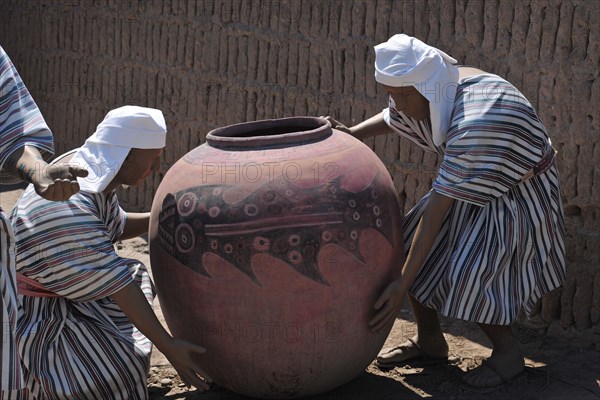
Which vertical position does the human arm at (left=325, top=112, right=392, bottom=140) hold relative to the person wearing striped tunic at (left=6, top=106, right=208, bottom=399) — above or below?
above

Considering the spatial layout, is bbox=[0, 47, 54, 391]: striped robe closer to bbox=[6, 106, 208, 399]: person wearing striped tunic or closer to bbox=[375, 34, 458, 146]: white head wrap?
bbox=[6, 106, 208, 399]: person wearing striped tunic

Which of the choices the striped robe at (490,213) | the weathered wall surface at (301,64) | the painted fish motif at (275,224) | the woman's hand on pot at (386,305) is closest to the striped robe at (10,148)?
the painted fish motif at (275,224)

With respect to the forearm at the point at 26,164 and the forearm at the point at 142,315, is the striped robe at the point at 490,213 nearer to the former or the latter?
the forearm at the point at 142,315

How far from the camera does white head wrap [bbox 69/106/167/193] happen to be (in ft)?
12.0

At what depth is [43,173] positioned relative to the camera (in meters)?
2.84

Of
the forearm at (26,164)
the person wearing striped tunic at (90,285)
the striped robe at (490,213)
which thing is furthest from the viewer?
the striped robe at (490,213)

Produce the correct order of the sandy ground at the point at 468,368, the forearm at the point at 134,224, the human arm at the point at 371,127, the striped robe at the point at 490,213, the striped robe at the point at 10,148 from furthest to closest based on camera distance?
the human arm at the point at 371,127 < the forearm at the point at 134,224 < the sandy ground at the point at 468,368 < the striped robe at the point at 490,213 < the striped robe at the point at 10,148

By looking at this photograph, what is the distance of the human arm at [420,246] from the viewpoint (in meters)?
3.73

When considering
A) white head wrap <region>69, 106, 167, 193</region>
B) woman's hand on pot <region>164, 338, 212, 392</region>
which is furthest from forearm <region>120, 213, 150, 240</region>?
woman's hand on pot <region>164, 338, 212, 392</region>

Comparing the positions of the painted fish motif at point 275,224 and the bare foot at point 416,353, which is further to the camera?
the bare foot at point 416,353

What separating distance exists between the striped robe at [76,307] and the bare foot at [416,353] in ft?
3.62

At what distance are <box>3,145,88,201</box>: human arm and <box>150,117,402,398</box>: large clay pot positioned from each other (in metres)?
0.77

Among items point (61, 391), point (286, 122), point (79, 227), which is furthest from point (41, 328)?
point (286, 122)

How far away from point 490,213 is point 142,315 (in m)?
1.50
